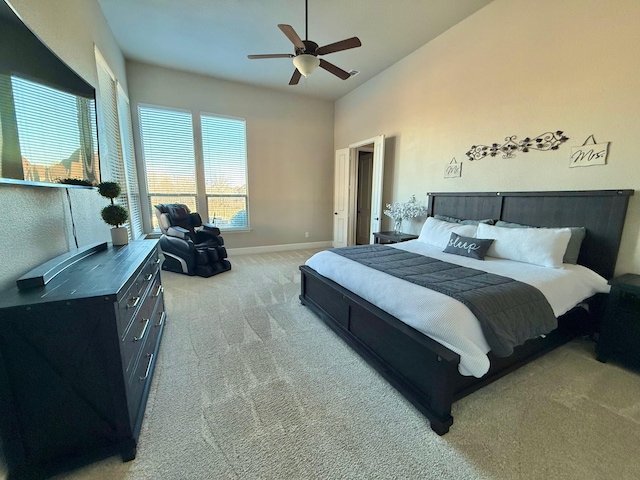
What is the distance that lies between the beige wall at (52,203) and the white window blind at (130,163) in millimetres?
1037

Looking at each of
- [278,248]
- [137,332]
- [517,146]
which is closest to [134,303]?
[137,332]

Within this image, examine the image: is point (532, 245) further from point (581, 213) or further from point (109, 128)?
point (109, 128)

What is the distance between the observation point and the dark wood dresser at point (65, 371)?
42.1 inches

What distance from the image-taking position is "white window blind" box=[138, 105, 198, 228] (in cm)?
449

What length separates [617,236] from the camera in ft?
7.35

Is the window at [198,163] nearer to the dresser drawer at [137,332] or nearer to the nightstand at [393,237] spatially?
the nightstand at [393,237]

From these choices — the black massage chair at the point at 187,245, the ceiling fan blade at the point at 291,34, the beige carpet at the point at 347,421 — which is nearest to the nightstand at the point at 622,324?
the beige carpet at the point at 347,421

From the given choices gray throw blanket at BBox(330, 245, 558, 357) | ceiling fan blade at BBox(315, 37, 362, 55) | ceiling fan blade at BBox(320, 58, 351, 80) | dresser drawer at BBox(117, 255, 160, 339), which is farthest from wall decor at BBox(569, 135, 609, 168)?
dresser drawer at BBox(117, 255, 160, 339)

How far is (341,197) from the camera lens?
5.78 metres

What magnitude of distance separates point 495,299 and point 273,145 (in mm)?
4941

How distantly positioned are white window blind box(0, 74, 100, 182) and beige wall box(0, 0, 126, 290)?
0.13 m

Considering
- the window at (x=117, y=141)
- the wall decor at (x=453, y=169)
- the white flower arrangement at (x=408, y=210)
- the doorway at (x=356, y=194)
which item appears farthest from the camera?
the doorway at (x=356, y=194)

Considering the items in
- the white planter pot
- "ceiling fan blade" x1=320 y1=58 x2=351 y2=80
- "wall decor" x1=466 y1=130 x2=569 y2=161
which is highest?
"ceiling fan blade" x1=320 y1=58 x2=351 y2=80

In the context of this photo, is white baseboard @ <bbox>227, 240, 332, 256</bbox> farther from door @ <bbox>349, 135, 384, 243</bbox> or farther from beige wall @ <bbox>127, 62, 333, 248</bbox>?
door @ <bbox>349, 135, 384, 243</bbox>
